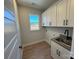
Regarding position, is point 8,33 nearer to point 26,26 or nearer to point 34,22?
point 26,26

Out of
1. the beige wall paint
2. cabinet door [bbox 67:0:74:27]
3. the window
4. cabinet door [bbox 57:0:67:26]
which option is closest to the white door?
cabinet door [bbox 67:0:74:27]

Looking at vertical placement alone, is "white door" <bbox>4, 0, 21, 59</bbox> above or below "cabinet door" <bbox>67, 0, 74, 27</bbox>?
below

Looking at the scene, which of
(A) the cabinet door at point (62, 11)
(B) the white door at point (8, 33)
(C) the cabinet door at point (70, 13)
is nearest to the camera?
(B) the white door at point (8, 33)

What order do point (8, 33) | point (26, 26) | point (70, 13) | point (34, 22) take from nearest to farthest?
point (8, 33) → point (70, 13) → point (26, 26) → point (34, 22)

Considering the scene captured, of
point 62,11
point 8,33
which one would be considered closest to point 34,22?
point 62,11

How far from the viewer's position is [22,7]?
16.4 feet

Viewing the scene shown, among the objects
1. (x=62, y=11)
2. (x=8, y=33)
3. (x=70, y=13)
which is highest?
(x=62, y=11)

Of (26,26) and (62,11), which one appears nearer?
(62,11)

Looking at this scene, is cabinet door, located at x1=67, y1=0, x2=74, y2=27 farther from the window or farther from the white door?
the window

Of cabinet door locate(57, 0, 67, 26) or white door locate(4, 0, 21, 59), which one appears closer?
white door locate(4, 0, 21, 59)

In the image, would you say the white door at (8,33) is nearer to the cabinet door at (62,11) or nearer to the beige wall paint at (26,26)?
the cabinet door at (62,11)

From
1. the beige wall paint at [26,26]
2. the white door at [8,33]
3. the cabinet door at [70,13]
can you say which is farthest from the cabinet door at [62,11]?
the beige wall paint at [26,26]
